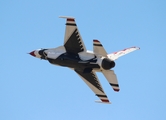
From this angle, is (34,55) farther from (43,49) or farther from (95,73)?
(95,73)

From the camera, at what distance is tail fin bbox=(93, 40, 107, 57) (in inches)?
2254

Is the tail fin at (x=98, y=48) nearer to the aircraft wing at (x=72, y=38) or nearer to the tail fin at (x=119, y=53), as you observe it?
the tail fin at (x=119, y=53)

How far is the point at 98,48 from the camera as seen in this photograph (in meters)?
57.6

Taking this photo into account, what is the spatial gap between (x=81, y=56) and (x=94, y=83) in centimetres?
592

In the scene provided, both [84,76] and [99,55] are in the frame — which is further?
[84,76]

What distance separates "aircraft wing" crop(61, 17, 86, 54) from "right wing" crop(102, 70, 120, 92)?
3.97 meters

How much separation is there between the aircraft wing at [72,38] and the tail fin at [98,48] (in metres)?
2.52

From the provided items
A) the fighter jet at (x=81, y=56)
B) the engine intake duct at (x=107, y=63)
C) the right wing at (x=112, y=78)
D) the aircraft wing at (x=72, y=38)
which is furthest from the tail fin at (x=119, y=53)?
the aircraft wing at (x=72, y=38)

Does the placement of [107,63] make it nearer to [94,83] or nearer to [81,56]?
[81,56]

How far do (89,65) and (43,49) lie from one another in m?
7.97

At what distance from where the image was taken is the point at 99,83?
64.2 metres

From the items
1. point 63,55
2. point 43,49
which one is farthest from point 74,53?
point 43,49

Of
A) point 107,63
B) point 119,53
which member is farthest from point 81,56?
point 119,53

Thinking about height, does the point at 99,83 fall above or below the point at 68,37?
below
